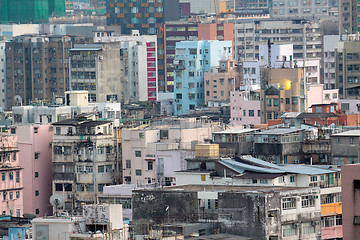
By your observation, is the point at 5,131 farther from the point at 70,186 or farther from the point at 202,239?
the point at 202,239

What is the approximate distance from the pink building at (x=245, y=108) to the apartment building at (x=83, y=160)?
4492 centimetres

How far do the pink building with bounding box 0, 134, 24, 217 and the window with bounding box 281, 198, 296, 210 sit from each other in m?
37.7

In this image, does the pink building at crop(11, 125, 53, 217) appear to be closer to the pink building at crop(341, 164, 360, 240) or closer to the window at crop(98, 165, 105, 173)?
the window at crop(98, 165, 105, 173)

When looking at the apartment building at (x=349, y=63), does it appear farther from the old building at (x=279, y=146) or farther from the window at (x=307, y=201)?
the window at (x=307, y=201)

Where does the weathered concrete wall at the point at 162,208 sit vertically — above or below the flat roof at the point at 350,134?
below

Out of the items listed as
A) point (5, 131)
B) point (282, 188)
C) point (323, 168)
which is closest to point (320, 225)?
point (282, 188)

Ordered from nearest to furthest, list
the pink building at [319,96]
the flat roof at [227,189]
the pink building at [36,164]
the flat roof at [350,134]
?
the flat roof at [227,189] < the flat roof at [350,134] < the pink building at [36,164] < the pink building at [319,96]

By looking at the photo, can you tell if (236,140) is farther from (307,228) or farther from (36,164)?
(307,228)

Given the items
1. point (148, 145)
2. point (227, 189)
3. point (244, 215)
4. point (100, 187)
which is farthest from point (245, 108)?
point (244, 215)

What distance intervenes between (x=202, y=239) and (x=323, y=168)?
2177 cm

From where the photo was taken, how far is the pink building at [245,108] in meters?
171

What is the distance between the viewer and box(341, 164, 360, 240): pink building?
84625 millimetres

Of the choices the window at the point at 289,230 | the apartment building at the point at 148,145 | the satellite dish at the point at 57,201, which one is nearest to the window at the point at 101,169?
the apartment building at the point at 148,145

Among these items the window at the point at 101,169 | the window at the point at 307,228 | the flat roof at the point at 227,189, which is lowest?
the window at the point at 307,228
